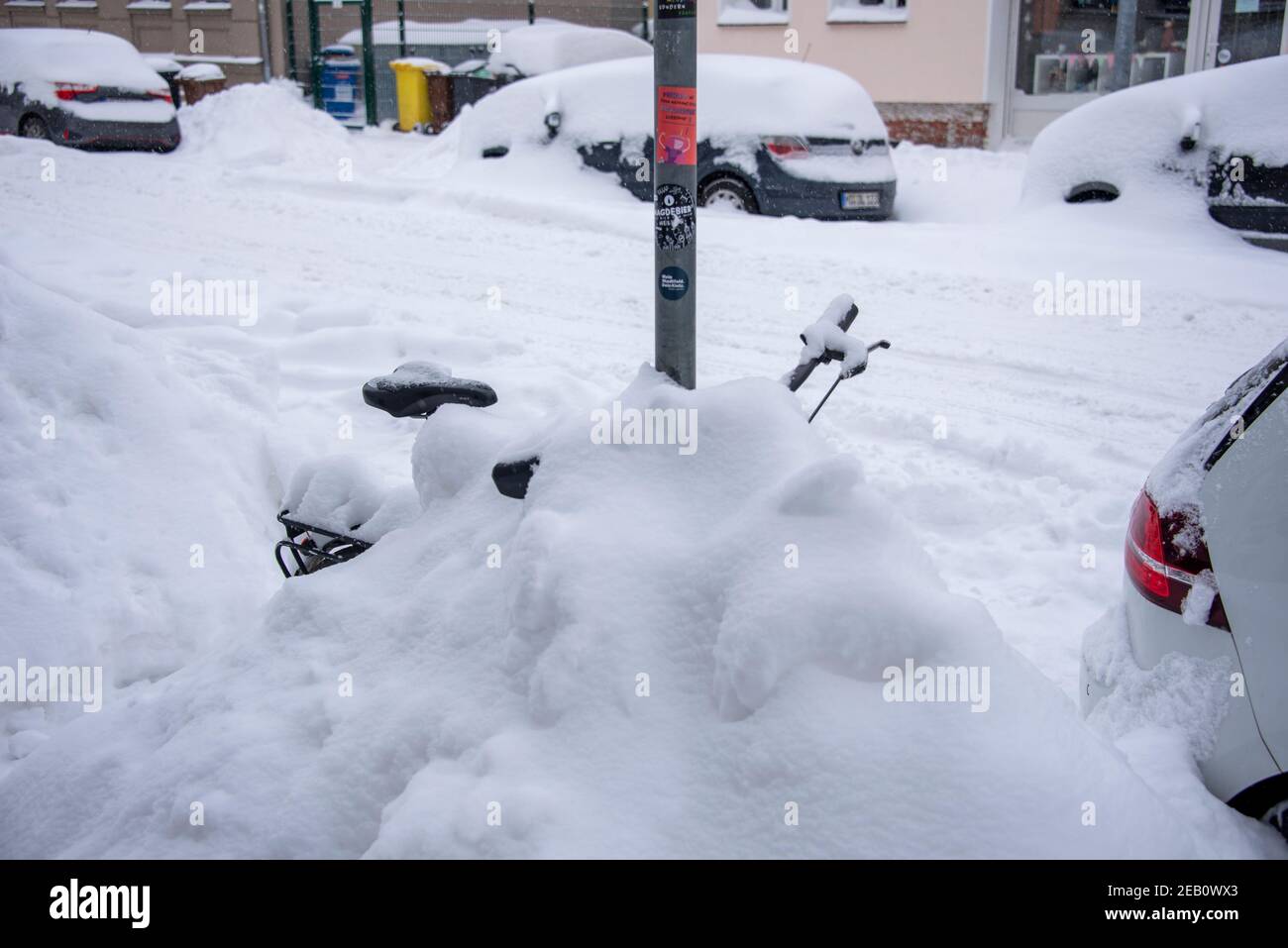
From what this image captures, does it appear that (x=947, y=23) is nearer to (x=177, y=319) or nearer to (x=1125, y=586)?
(x=177, y=319)

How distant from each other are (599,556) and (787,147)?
9404 mm

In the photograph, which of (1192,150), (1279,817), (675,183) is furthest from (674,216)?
(1192,150)

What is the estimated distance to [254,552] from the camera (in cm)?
454

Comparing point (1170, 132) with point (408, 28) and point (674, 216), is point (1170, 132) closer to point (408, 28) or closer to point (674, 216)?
point (674, 216)

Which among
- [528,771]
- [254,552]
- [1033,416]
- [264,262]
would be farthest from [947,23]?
[528,771]

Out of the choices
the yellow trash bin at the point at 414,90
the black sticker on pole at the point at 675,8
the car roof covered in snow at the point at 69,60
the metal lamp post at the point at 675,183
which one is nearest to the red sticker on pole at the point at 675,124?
the metal lamp post at the point at 675,183

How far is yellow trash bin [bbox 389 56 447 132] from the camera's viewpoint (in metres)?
19.9

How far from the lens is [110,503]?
4.22 meters

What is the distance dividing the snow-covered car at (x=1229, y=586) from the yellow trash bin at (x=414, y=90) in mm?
19116

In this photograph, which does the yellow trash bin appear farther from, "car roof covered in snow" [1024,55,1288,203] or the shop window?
"car roof covered in snow" [1024,55,1288,203]

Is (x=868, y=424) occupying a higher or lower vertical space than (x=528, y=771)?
lower

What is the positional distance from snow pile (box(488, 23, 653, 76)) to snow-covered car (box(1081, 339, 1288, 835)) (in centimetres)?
1793

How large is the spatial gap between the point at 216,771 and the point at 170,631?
2.05m

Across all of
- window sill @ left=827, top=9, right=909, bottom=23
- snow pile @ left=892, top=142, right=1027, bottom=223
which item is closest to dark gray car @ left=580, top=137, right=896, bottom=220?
snow pile @ left=892, top=142, right=1027, bottom=223
